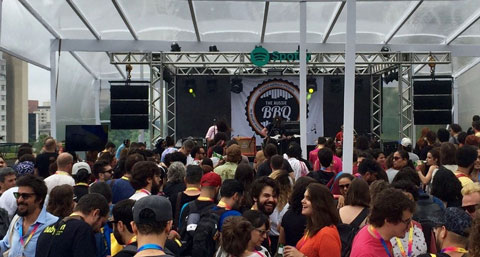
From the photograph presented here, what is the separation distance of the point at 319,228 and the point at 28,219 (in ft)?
6.71

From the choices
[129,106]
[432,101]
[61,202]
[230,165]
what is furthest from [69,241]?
[432,101]

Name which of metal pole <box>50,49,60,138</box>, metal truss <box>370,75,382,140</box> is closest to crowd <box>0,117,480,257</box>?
metal pole <box>50,49,60,138</box>

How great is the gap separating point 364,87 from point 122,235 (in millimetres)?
18015

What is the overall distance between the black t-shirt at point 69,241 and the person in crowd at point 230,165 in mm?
3424

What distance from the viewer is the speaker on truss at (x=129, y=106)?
51.1 ft

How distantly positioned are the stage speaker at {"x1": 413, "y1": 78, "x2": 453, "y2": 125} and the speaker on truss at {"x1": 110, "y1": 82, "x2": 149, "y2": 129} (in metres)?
7.19

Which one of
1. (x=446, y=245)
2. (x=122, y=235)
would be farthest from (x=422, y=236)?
(x=122, y=235)

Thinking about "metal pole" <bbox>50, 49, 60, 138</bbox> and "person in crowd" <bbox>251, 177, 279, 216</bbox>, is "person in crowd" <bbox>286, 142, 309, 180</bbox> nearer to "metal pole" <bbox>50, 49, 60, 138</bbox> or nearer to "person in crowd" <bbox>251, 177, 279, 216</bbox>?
"person in crowd" <bbox>251, 177, 279, 216</bbox>

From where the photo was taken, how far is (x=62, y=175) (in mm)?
6355

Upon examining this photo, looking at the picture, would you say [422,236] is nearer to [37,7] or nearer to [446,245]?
[446,245]

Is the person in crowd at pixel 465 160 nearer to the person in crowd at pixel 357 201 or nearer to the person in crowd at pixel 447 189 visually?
the person in crowd at pixel 447 189

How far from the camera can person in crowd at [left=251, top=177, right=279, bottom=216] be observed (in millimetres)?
4887

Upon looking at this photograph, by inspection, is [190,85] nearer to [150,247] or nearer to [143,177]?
[143,177]

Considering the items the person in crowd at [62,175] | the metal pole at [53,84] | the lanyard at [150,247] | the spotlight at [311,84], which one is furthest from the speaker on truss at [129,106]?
the lanyard at [150,247]
